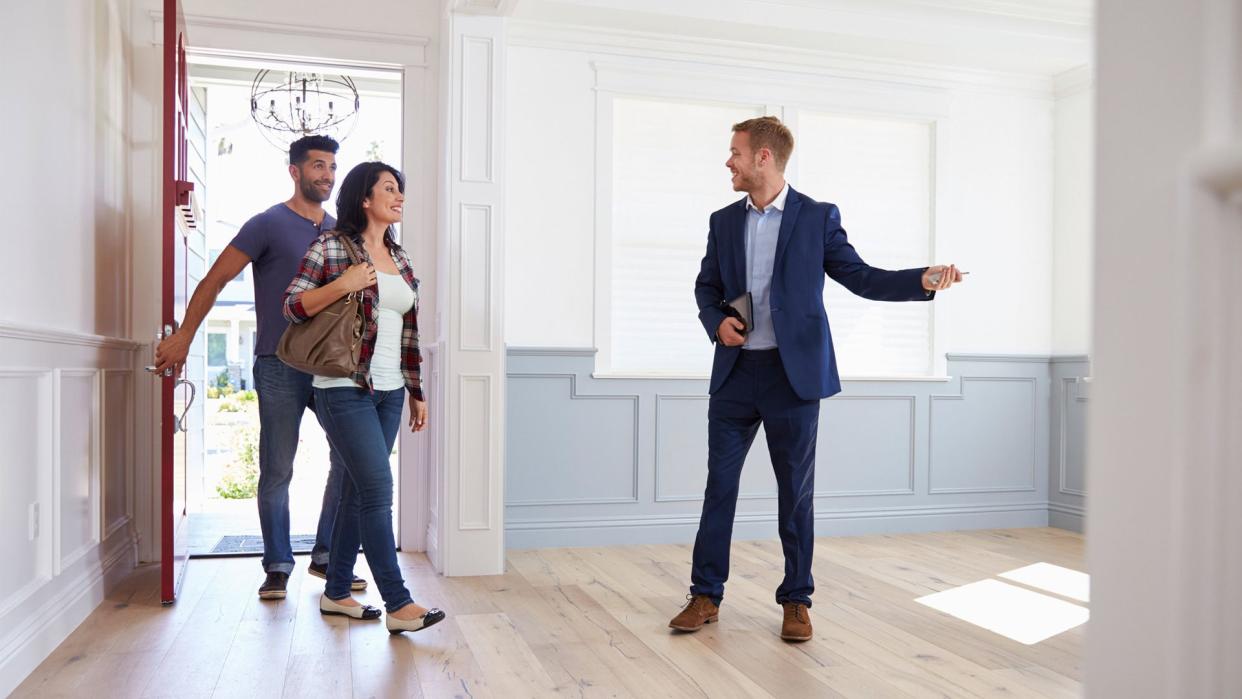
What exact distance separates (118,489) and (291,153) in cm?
148

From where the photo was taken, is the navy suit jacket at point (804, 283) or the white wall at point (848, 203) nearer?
the navy suit jacket at point (804, 283)

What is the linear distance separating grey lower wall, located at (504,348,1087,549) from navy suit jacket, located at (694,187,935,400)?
1.48 meters

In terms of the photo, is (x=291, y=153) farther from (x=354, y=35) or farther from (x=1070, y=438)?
(x=1070, y=438)

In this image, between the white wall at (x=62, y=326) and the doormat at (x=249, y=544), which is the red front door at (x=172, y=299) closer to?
the white wall at (x=62, y=326)

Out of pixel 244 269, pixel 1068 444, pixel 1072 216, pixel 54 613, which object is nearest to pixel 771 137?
pixel 54 613

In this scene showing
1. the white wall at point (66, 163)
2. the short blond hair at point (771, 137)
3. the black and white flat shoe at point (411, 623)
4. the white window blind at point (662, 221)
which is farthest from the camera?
the white window blind at point (662, 221)

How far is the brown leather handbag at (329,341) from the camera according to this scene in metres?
2.65

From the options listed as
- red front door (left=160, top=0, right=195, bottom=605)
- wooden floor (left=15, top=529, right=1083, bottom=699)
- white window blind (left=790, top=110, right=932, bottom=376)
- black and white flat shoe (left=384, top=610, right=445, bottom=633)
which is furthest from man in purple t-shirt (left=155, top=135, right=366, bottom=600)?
white window blind (left=790, top=110, right=932, bottom=376)

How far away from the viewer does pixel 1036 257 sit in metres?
5.20

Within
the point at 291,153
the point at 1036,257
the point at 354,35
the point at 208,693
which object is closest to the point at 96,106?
the point at 291,153

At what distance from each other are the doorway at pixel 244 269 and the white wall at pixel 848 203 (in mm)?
635

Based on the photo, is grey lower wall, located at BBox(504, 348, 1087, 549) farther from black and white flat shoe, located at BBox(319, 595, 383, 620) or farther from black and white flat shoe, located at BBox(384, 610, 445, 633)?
black and white flat shoe, located at BBox(384, 610, 445, 633)

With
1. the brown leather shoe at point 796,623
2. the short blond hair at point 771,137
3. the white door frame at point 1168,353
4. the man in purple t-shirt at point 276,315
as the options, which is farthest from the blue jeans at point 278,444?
the white door frame at point 1168,353

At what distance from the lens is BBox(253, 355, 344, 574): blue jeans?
10.7 feet
